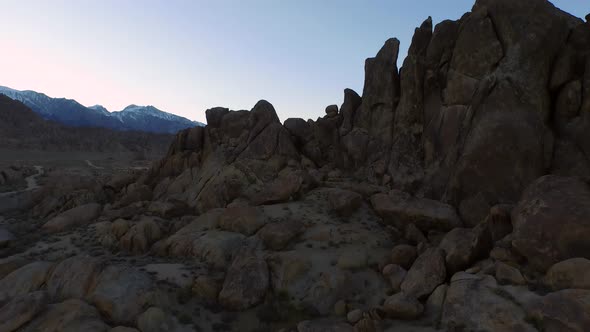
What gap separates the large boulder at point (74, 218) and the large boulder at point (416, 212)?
1249 inches

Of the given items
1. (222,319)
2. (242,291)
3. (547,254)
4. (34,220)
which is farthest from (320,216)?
(34,220)

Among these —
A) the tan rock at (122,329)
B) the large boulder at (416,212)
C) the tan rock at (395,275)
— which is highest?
the large boulder at (416,212)

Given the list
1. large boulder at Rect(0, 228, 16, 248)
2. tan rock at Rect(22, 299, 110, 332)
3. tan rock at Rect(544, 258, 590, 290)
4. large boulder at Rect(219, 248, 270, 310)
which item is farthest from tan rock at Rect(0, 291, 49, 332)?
tan rock at Rect(544, 258, 590, 290)

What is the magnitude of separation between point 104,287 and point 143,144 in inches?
6343

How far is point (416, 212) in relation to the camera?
25.5 meters

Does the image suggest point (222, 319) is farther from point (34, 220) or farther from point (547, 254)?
point (34, 220)

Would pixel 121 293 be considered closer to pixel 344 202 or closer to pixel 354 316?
pixel 354 316

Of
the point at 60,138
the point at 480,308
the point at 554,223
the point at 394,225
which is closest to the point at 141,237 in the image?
the point at 394,225

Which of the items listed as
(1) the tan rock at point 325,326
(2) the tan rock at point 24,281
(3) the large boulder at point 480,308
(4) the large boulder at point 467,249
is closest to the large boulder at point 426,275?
(4) the large boulder at point 467,249

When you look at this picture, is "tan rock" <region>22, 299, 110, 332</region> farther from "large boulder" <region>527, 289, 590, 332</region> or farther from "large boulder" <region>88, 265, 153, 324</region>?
"large boulder" <region>527, 289, 590, 332</region>

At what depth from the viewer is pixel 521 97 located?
24.0m

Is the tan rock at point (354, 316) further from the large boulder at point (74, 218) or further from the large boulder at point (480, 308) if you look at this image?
the large boulder at point (74, 218)

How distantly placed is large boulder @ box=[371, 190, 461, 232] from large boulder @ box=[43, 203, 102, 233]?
31.7 m

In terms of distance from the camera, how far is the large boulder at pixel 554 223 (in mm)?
15531
